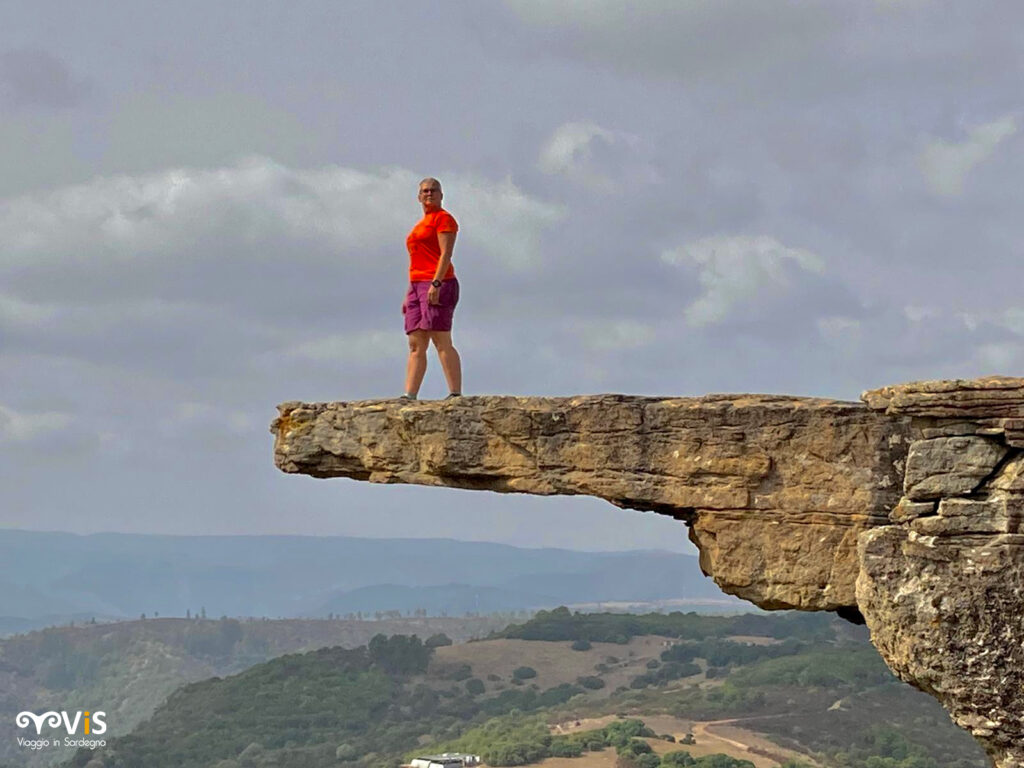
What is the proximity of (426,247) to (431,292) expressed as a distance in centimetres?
57

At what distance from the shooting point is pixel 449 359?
1591cm

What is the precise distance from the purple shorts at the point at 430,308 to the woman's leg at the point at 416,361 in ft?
0.32

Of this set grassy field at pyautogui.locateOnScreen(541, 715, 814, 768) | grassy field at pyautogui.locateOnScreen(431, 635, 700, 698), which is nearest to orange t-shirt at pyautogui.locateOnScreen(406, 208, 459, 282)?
grassy field at pyautogui.locateOnScreen(541, 715, 814, 768)

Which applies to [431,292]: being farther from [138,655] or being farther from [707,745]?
[138,655]

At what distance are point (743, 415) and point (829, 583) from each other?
1.79 meters

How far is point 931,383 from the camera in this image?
13.6 metres

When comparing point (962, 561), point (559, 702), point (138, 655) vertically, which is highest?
point (962, 561)

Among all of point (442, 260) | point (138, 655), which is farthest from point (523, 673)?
point (138, 655)

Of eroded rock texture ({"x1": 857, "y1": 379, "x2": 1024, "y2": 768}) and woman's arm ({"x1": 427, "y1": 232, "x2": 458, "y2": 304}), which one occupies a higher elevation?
Answer: woman's arm ({"x1": 427, "y1": 232, "x2": 458, "y2": 304})

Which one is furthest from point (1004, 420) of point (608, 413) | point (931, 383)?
point (608, 413)

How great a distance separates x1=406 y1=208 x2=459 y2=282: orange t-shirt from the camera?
15812 mm

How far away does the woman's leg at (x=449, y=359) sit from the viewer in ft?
52.1

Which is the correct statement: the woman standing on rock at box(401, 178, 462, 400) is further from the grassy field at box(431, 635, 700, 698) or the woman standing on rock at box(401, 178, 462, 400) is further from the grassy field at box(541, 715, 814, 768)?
the grassy field at box(431, 635, 700, 698)

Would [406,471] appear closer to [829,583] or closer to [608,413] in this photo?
[608,413]
